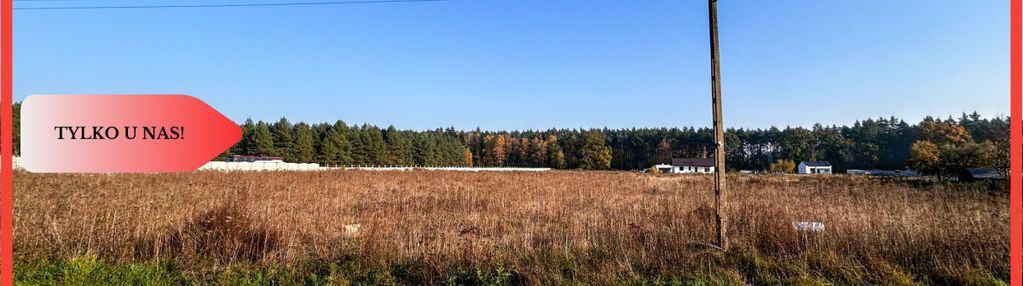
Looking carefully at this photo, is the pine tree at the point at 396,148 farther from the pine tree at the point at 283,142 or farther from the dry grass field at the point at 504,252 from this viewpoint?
the dry grass field at the point at 504,252

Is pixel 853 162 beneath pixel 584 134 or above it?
beneath

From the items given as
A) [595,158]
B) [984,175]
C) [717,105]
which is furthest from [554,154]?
[717,105]

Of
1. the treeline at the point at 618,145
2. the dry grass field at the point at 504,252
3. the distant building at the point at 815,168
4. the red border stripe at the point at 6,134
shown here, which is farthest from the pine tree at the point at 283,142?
the distant building at the point at 815,168

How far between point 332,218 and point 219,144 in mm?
3660

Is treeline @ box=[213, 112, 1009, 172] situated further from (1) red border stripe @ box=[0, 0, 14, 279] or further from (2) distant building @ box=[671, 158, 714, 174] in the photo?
(1) red border stripe @ box=[0, 0, 14, 279]

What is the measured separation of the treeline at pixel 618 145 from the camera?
67688mm

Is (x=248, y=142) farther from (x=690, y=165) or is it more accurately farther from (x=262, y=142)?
(x=690, y=165)

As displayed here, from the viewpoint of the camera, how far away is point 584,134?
9906 cm

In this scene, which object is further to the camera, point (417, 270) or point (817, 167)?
point (817, 167)

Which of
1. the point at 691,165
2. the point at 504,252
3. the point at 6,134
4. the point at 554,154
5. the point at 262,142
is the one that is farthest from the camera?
the point at 554,154

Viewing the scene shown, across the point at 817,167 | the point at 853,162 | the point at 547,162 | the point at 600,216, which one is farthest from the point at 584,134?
the point at 600,216

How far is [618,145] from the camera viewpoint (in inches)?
4235

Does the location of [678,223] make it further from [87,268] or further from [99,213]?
[99,213]

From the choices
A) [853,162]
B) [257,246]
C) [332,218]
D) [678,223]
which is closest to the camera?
[257,246]
